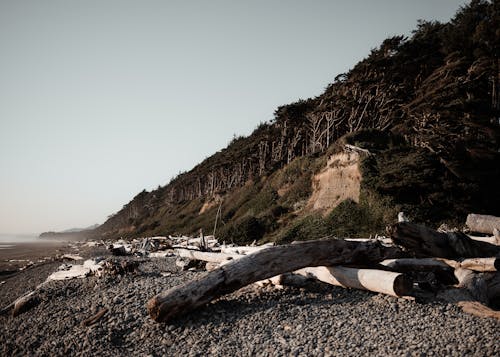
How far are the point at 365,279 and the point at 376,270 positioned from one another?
1.00 feet

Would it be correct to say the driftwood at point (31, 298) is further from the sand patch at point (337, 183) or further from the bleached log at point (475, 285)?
the sand patch at point (337, 183)

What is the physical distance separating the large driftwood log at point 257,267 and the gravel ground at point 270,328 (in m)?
0.35

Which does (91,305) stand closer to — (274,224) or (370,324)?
(370,324)

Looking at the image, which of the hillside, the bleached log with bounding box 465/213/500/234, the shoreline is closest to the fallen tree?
the bleached log with bounding box 465/213/500/234

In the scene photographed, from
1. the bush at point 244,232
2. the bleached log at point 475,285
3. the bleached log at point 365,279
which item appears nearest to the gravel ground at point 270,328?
the bleached log at point 365,279

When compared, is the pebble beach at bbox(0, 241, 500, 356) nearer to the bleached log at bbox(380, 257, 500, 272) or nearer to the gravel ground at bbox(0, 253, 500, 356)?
the gravel ground at bbox(0, 253, 500, 356)

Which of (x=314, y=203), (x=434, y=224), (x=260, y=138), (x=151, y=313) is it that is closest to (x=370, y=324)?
(x=151, y=313)

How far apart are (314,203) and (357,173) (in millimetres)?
4837

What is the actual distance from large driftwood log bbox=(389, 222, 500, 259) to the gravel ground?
2.06 m

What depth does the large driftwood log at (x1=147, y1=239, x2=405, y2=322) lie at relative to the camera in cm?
583

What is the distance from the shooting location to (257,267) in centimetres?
652

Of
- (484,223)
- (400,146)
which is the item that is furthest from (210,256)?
(400,146)

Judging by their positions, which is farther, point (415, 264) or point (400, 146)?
point (400, 146)

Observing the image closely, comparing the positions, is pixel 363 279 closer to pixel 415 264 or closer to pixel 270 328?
pixel 415 264
